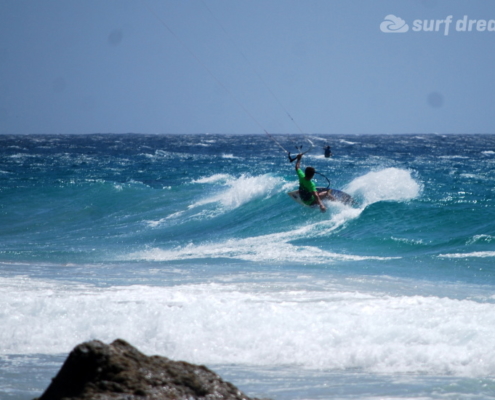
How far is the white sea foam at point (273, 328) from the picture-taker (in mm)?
6184

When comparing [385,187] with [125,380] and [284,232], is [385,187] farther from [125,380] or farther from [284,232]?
[125,380]

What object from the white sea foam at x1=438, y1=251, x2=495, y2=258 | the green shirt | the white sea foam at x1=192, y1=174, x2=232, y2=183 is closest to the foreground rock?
the white sea foam at x1=438, y1=251, x2=495, y2=258

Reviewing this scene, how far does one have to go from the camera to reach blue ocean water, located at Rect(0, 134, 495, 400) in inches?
234

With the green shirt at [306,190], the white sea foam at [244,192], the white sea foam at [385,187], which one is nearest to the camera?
the green shirt at [306,190]

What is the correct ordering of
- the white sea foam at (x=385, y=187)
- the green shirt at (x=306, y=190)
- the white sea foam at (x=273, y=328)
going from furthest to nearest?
the white sea foam at (x=385, y=187)
the green shirt at (x=306, y=190)
the white sea foam at (x=273, y=328)

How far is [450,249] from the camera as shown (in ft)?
42.0

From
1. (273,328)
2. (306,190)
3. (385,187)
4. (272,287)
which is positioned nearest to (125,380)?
(273,328)

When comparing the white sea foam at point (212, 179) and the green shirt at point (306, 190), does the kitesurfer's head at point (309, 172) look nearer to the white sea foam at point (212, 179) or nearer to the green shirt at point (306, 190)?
the green shirt at point (306, 190)

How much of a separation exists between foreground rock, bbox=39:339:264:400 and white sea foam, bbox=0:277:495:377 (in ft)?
9.85

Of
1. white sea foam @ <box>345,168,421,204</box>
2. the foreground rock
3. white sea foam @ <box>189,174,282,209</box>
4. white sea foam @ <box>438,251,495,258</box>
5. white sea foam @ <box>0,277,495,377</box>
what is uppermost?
white sea foam @ <box>345,168,421,204</box>

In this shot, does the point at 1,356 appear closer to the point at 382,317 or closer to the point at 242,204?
the point at 382,317

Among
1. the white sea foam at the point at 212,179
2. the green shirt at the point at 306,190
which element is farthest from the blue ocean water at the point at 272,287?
the white sea foam at the point at 212,179

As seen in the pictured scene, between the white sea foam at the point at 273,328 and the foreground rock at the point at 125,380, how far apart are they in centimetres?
300

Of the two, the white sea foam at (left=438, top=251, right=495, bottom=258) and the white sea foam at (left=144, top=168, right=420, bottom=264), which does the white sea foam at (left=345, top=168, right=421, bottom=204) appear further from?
the white sea foam at (left=438, top=251, right=495, bottom=258)
